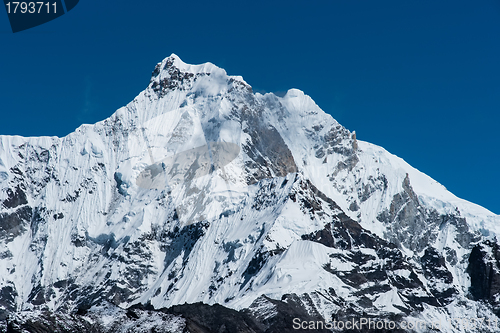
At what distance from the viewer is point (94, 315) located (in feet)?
557

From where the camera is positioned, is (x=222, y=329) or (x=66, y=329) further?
(x=222, y=329)

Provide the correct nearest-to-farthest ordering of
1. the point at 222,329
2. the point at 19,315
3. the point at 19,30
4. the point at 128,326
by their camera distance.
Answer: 1. the point at 19,30
2. the point at 19,315
3. the point at 128,326
4. the point at 222,329

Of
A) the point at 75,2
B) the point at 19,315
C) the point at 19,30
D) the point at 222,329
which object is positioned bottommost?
the point at 19,315

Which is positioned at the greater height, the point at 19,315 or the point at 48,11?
the point at 48,11

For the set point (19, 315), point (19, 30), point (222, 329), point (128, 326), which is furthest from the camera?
point (222, 329)

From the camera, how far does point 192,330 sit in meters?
178

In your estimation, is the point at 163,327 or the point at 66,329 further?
the point at 163,327

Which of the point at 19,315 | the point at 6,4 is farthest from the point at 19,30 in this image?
the point at 19,315

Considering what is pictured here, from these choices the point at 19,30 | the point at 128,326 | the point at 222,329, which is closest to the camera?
the point at 19,30

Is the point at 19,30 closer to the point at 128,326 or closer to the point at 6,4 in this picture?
the point at 6,4

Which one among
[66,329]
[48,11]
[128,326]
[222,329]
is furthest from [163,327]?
[48,11]

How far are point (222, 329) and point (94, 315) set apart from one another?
1493 inches

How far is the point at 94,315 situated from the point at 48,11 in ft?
187

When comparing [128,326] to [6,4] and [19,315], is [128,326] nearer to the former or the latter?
[19,315]
